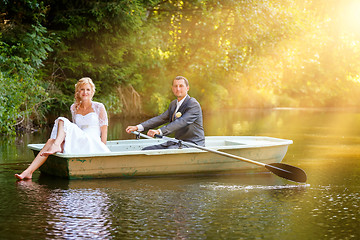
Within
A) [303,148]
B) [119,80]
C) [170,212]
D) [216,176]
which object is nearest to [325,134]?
[303,148]

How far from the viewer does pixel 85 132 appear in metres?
7.70

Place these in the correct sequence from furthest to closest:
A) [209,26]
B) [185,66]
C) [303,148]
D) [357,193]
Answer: [185,66]
[209,26]
[303,148]
[357,193]

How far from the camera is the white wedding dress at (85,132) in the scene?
7.41m

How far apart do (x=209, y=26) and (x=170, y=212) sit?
66.2 feet

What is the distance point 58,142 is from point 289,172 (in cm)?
305

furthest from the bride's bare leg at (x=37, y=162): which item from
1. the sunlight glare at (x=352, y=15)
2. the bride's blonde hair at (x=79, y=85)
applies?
the sunlight glare at (x=352, y=15)

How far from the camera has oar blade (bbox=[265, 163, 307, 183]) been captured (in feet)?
24.5

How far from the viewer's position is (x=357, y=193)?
22.3ft

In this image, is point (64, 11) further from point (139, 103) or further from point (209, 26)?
point (209, 26)

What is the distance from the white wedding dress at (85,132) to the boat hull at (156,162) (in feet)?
0.61

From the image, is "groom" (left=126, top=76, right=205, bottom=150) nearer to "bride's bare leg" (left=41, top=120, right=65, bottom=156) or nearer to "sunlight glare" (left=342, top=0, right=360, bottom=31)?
"bride's bare leg" (left=41, top=120, right=65, bottom=156)

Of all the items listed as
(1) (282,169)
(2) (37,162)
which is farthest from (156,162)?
(1) (282,169)

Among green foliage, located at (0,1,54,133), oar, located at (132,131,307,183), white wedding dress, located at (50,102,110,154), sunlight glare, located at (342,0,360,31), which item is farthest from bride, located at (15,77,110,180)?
sunlight glare, located at (342,0,360,31)

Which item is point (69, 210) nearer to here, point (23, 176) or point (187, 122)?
point (23, 176)
